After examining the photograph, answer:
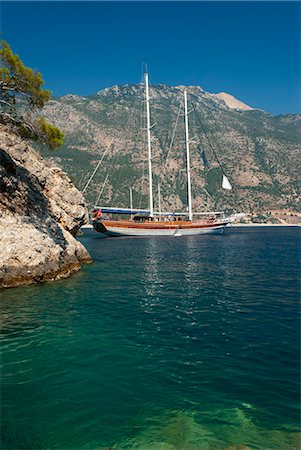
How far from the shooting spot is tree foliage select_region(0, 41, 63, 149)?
52.5 feet

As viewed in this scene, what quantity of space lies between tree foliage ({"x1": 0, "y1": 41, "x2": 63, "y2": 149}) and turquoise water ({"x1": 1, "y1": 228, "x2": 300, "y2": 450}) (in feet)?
29.4

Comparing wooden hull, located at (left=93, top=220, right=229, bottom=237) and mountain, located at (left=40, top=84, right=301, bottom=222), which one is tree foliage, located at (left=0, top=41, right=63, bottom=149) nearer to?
wooden hull, located at (left=93, top=220, right=229, bottom=237)

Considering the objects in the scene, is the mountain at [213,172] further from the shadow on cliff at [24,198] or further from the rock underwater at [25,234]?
the shadow on cliff at [24,198]

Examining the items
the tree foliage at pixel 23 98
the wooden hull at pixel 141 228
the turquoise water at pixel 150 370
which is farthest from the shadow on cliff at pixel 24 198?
the wooden hull at pixel 141 228

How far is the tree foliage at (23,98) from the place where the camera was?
16.0 metres

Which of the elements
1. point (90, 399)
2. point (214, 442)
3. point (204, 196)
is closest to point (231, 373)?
point (214, 442)

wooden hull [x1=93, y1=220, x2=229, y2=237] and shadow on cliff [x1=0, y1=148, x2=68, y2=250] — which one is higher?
shadow on cliff [x1=0, y1=148, x2=68, y2=250]

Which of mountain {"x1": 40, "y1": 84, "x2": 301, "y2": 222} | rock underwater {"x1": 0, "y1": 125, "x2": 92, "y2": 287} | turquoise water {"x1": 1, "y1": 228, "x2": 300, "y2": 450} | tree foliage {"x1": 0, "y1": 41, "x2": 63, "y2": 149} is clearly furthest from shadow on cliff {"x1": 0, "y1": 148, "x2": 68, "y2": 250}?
mountain {"x1": 40, "y1": 84, "x2": 301, "y2": 222}

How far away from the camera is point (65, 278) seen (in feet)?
66.5

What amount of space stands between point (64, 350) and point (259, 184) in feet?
594

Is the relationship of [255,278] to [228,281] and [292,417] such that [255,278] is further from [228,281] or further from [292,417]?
[292,417]

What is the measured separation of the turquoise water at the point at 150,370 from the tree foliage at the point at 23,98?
29.4ft

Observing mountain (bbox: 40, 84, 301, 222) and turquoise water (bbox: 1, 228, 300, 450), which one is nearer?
turquoise water (bbox: 1, 228, 300, 450)

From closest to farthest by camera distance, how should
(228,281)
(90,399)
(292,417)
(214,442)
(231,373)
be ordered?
(214,442)
(292,417)
(90,399)
(231,373)
(228,281)
